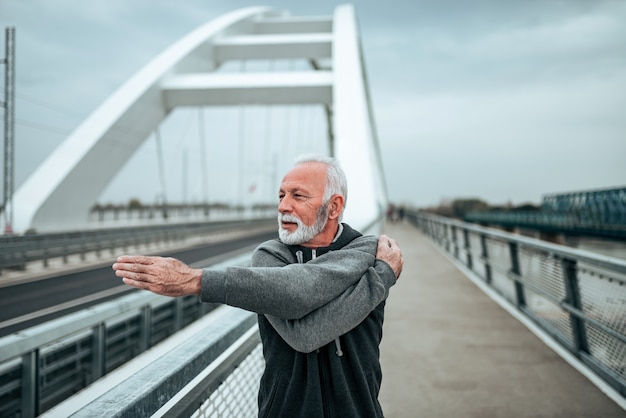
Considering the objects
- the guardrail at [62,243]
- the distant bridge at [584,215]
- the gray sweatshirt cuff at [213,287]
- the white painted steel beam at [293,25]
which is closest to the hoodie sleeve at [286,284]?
the gray sweatshirt cuff at [213,287]

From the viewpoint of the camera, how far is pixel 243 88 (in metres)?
13.8

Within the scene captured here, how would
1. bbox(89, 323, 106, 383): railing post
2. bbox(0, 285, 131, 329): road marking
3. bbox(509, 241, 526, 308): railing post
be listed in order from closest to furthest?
bbox(89, 323, 106, 383): railing post
bbox(509, 241, 526, 308): railing post
bbox(0, 285, 131, 329): road marking

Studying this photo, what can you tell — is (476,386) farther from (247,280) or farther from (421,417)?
(247,280)

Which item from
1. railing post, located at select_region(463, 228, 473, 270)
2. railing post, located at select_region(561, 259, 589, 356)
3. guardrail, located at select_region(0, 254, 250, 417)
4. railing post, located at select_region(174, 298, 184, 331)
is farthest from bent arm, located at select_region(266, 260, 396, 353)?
railing post, located at select_region(463, 228, 473, 270)

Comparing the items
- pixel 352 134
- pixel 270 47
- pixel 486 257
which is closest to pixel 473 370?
pixel 486 257

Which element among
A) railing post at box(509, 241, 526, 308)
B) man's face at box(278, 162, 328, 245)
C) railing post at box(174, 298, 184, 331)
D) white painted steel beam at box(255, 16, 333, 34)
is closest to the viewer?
man's face at box(278, 162, 328, 245)

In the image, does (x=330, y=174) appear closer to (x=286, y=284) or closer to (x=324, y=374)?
(x=286, y=284)

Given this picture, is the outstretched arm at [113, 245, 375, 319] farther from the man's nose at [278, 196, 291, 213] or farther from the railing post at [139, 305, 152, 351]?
the railing post at [139, 305, 152, 351]

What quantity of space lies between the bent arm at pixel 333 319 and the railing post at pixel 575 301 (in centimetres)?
305

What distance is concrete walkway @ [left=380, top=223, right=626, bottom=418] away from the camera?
2834mm

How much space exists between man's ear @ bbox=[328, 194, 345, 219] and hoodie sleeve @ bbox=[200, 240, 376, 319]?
0.47 feet

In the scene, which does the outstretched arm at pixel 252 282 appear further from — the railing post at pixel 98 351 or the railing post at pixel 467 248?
the railing post at pixel 467 248

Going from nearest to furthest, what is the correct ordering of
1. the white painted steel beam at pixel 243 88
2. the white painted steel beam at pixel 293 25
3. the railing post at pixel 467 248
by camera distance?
1. the railing post at pixel 467 248
2. the white painted steel beam at pixel 243 88
3. the white painted steel beam at pixel 293 25

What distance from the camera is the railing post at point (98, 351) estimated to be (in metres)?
3.92
